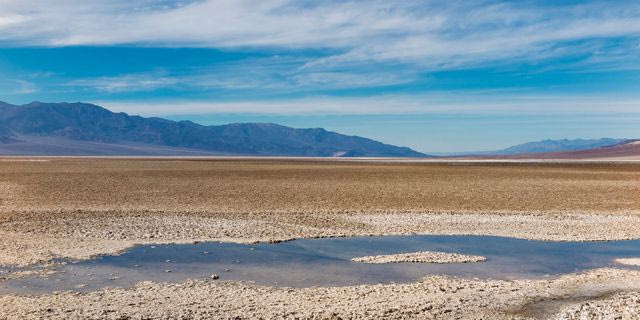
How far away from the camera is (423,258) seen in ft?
45.2

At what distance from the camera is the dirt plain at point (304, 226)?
379 inches

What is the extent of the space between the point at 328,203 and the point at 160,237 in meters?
10.6

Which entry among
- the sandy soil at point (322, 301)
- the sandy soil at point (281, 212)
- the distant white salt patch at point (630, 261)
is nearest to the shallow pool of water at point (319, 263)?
the distant white salt patch at point (630, 261)

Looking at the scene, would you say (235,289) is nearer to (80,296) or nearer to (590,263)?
(80,296)

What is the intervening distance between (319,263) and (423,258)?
2358 millimetres

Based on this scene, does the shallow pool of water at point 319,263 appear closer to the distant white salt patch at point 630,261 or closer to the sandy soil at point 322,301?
the distant white salt patch at point 630,261

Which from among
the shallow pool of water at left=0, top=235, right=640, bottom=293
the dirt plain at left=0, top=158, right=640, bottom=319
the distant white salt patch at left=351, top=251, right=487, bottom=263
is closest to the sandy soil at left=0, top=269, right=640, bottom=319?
the dirt plain at left=0, top=158, right=640, bottom=319

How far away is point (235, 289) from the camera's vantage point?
10898 mm

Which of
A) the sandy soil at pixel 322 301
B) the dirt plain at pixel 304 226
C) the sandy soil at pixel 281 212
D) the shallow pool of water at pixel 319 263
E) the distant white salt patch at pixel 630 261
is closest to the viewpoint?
the sandy soil at pixel 322 301

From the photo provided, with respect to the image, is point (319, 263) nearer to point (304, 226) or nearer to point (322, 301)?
point (322, 301)

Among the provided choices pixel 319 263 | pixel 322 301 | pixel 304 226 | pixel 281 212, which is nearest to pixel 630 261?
pixel 319 263

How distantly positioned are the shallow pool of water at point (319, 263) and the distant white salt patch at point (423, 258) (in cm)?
31

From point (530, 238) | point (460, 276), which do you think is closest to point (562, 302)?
point (460, 276)

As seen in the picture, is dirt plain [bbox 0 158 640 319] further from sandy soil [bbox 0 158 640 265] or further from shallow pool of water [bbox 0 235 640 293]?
shallow pool of water [bbox 0 235 640 293]
